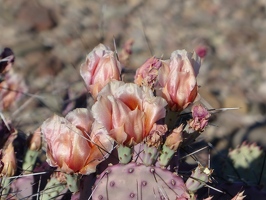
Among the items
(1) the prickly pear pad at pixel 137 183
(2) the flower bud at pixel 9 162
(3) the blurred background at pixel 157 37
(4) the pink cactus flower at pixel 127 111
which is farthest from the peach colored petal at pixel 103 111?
(3) the blurred background at pixel 157 37

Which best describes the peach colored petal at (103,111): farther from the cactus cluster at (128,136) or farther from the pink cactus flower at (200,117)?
the pink cactus flower at (200,117)

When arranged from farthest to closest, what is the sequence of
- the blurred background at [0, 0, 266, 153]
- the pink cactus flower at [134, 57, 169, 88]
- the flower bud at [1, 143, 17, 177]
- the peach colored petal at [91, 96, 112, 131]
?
the blurred background at [0, 0, 266, 153], the flower bud at [1, 143, 17, 177], the pink cactus flower at [134, 57, 169, 88], the peach colored petal at [91, 96, 112, 131]

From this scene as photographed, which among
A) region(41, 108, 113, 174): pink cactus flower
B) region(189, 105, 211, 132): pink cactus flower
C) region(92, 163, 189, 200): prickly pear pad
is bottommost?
region(92, 163, 189, 200): prickly pear pad

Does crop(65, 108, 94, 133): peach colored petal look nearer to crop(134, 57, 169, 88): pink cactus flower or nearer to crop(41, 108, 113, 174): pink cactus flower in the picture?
crop(41, 108, 113, 174): pink cactus flower

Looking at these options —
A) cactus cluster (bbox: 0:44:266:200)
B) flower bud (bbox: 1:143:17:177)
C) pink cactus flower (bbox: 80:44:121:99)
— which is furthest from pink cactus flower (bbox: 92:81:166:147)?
flower bud (bbox: 1:143:17:177)

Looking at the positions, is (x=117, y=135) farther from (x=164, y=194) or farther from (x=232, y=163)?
(x=232, y=163)
